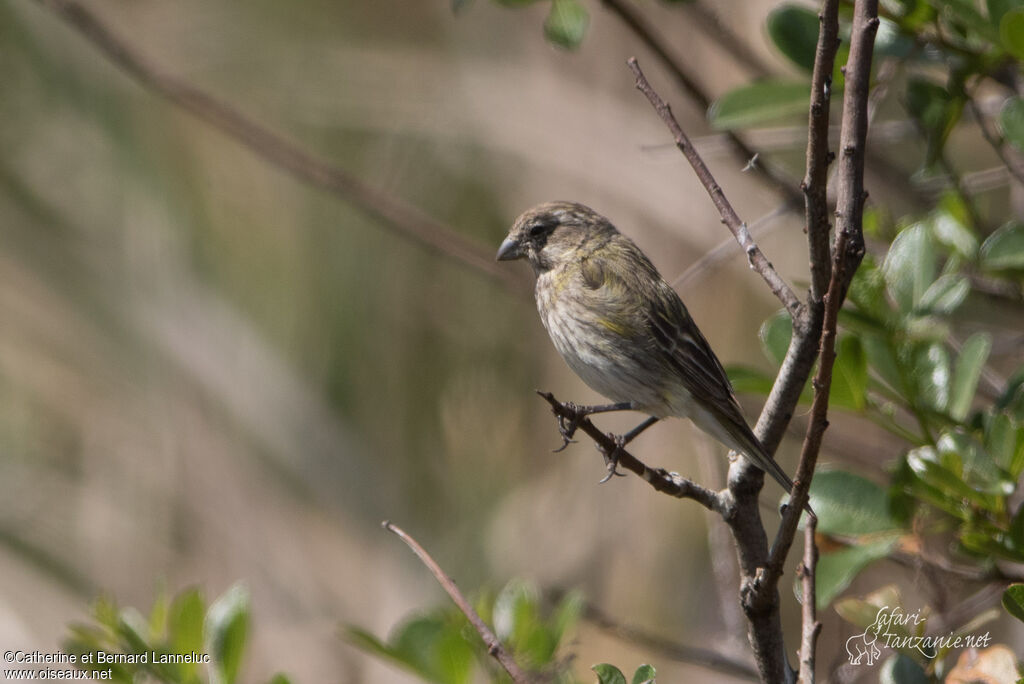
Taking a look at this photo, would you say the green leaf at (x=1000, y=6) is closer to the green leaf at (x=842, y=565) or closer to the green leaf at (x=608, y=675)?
the green leaf at (x=842, y=565)

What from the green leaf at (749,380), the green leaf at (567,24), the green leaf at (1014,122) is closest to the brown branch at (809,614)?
the green leaf at (749,380)

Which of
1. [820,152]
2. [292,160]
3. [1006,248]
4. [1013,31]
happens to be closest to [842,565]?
[1006,248]

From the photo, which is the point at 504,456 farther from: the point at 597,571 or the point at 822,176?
the point at 822,176

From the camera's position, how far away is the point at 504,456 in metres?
5.29

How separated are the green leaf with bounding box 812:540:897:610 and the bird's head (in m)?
1.60

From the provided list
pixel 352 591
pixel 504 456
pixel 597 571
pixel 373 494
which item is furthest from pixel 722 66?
pixel 352 591

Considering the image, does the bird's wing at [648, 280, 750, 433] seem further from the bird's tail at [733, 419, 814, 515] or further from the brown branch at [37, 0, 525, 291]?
the brown branch at [37, 0, 525, 291]

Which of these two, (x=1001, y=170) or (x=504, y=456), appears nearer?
(x=1001, y=170)

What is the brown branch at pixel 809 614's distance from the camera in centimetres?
184

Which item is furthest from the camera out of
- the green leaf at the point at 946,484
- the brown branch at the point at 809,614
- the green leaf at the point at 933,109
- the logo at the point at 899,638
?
the green leaf at the point at 933,109

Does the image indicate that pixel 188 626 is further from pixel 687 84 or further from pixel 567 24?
pixel 687 84

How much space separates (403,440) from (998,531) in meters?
4.11

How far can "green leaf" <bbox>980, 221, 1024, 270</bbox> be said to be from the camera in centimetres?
255

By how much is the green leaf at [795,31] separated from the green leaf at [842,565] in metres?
1.28
